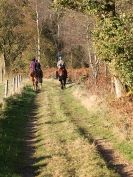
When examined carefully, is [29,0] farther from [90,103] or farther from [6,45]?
[90,103]

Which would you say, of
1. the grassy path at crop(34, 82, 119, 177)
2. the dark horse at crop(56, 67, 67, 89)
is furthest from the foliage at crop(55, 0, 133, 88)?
the dark horse at crop(56, 67, 67, 89)

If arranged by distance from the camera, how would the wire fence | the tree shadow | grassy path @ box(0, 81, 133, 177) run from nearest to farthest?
1. grassy path @ box(0, 81, 133, 177)
2. the tree shadow
3. the wire fence

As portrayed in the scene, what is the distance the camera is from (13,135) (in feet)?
54.5

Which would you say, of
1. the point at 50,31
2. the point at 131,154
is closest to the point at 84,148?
the point at 131,154

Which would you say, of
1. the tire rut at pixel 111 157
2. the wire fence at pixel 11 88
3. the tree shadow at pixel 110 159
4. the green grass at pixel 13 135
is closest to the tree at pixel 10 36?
the wire fence at pixel 11 88

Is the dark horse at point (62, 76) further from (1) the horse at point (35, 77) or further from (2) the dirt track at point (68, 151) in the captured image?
(2) the dirt track at point (68, 151)

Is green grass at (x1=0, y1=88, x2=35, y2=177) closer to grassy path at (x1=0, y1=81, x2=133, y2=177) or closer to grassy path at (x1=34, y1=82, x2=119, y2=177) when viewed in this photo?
grassy path at (x1=0, y1=81, x2=133, y2=177)

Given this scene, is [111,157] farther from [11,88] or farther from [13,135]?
[11,88]

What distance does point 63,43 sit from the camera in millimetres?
70250

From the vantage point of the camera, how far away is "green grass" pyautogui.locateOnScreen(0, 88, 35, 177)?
12.5m

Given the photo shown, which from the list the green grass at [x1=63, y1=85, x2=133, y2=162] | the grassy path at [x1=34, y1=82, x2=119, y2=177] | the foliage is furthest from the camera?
the foliage

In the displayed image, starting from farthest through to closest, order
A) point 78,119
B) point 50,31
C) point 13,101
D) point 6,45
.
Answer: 1. point 50,31
2. point 6,45
3. point 13,101
4. point 78,119

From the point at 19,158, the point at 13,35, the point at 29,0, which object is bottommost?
the point at 19,158

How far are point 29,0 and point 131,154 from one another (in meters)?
58.5
